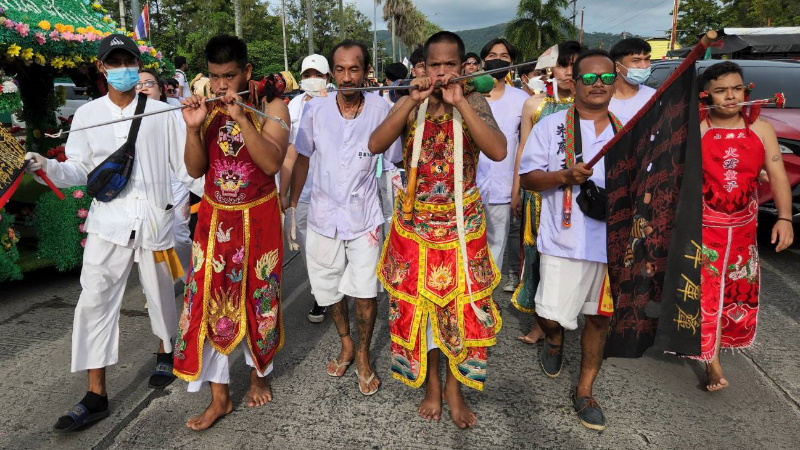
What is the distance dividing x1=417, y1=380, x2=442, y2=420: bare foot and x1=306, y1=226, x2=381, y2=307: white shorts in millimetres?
659

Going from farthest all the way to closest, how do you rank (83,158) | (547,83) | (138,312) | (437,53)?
(138,312), (547,83), (83,158), (437,53)

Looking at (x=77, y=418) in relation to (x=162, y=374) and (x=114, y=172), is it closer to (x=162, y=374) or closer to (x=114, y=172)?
(x=162, y=374)

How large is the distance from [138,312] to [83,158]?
6.57 ft

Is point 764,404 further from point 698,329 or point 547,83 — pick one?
point 547,83

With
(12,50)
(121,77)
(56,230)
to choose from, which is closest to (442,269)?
(121,77)

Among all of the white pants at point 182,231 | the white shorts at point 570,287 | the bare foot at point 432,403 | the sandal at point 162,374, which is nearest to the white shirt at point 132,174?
the sandal at point 162,374

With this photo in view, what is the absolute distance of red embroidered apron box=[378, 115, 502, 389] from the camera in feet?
9.42

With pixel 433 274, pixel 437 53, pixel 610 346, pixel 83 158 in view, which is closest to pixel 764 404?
pixel 610 346

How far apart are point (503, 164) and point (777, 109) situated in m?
3.92

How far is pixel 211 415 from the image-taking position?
119 inches

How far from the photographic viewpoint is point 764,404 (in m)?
3.24

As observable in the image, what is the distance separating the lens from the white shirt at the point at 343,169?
135 inches

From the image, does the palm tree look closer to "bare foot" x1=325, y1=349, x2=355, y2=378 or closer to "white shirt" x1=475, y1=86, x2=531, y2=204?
"white shirt" x1=475, y1=86, x2=531, y2=204

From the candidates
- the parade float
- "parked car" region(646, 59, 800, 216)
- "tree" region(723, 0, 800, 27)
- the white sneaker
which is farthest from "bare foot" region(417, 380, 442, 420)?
"tree" region(723, 0, 800, 27)
